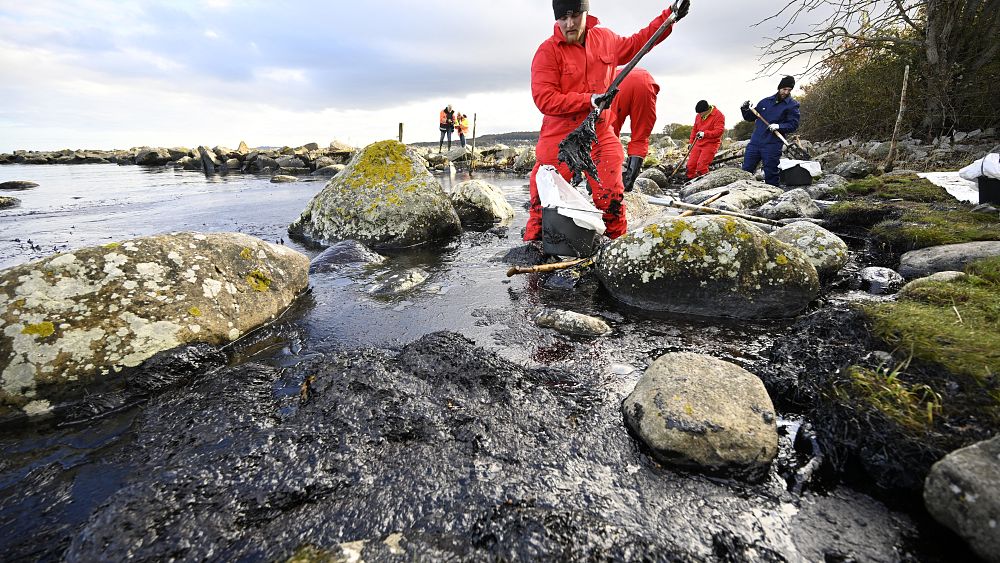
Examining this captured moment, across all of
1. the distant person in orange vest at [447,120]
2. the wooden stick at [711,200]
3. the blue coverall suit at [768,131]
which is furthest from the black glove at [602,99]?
the distant person in orange vest at [447,120]

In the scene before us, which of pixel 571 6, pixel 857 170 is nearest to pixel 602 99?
pixel 571 6

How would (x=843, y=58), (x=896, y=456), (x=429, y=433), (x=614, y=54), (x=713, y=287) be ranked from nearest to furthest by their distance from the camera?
(x=896, y=456) → (x=429, y=433) → (x=713, y=287) → (x=614, y=54) → (x=843, y=58)

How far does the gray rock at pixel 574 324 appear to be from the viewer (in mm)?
3277

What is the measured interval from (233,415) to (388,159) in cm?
581

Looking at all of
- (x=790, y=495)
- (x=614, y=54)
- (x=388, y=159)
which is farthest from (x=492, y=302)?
(x=388, y=159)

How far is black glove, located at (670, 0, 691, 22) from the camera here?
15.0 ft

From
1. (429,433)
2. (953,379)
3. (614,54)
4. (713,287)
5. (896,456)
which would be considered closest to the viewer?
(896,456)

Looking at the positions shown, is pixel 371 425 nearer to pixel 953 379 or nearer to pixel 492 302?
pixel 492 302

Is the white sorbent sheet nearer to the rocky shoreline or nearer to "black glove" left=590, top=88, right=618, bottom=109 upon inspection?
the rocky shoreline

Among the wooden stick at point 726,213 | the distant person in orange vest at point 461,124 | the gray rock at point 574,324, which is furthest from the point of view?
the distant person in orange vest at point 461,124

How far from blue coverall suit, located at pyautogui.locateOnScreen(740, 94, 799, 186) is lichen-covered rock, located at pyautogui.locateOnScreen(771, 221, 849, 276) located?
7271 mm

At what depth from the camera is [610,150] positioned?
5469 millimetres

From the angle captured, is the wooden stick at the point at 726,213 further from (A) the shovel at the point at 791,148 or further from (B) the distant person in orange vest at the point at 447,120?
(B) the distant person in orange vest at the point at 447,120

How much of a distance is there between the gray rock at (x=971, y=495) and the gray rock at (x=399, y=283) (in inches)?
159
